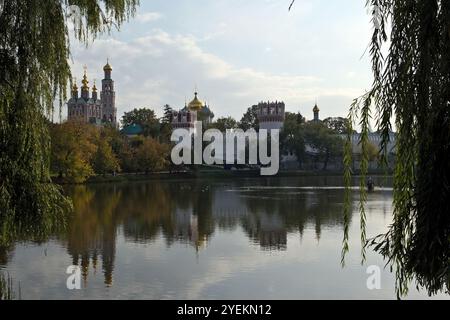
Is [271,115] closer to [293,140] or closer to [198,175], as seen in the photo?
[293,140]

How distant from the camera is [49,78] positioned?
509cm

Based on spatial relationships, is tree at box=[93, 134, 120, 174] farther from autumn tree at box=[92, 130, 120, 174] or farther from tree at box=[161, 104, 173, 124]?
tree at box=[161, 104, 173, 124]

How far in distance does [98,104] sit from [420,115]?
84850 mm

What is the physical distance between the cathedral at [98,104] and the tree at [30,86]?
2945 inches

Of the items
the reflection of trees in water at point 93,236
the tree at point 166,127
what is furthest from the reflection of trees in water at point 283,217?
the tree at point 166,127

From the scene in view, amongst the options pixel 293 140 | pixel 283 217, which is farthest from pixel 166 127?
pixel 283 217

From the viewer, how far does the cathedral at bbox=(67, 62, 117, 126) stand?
8131cm

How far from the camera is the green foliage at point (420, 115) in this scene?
2.75 metres

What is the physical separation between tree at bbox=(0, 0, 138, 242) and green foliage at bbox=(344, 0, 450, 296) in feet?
10.0

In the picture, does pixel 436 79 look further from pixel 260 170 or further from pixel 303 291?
pixel 260 170

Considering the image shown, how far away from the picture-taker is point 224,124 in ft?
223

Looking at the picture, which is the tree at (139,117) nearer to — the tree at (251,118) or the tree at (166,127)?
the tree at (166,127)

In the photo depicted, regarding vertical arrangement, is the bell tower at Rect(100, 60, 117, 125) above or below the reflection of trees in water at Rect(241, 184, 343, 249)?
above

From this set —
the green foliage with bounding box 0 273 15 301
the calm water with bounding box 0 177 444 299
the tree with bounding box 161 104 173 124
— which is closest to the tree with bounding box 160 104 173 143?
the tree with bounding box 161 104 173 124
